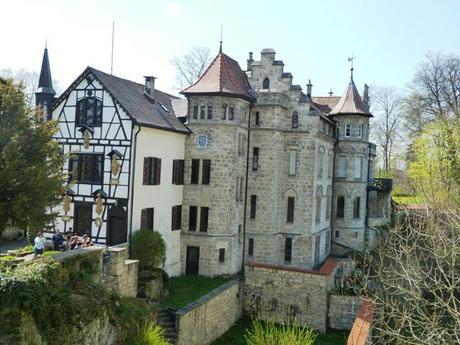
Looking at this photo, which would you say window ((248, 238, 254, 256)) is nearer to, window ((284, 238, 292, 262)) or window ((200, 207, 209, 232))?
window ((284, 238, 292, 262))

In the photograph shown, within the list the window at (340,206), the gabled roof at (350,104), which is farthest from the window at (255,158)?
the window at (340,206)

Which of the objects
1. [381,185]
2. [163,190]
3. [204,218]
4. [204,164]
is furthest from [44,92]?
[381,185]

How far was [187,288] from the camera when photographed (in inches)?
983

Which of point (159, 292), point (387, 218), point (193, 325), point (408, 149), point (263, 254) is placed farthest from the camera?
point (408, 149)

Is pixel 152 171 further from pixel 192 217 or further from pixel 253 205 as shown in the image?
pixel 253 205

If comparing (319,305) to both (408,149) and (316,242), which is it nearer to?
(316,242)

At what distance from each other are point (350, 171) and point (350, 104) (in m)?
4.64

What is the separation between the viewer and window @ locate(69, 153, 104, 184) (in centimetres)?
2439

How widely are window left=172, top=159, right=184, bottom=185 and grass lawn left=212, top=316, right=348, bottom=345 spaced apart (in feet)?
25.4

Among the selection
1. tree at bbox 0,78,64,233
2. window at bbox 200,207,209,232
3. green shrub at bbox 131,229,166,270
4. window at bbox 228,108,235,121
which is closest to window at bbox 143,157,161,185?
green shrub at bbox 131,229,166,270

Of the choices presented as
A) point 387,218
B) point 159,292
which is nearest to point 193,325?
point 159,292

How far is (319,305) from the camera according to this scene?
84.2 ft

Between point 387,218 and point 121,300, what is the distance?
96.0ft

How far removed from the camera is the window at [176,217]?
89.2 feet
